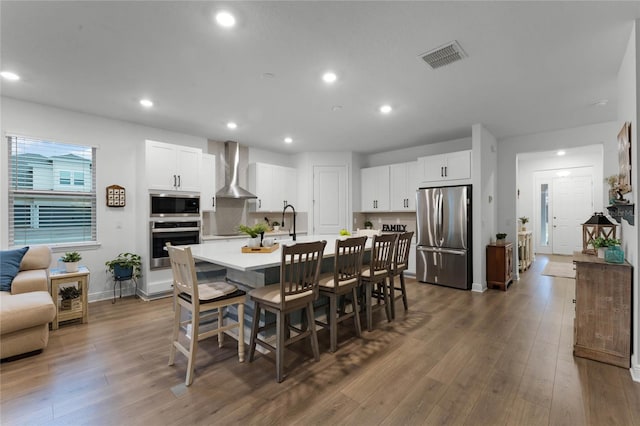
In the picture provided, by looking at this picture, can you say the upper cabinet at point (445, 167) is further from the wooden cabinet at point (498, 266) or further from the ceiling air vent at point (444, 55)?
the ceiling air vent at point (444, 55)

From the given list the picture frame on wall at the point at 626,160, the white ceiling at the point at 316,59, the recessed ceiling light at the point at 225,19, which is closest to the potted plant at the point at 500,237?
the white ceiling at the point at 316,59

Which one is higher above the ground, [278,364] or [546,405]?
[278,364]

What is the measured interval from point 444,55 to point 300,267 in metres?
2.28

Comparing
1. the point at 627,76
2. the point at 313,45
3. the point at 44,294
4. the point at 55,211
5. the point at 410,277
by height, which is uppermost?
the point at 313,45

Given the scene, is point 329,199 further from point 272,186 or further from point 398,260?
point 398,260

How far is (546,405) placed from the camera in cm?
190

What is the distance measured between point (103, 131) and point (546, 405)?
5774 millimetres

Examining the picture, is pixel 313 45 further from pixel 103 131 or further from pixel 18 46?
pixel 103 131

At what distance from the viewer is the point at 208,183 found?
5.14 m

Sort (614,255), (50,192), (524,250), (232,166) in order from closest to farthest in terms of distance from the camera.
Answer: (614,255), (50,192), (232,166), (524,250)

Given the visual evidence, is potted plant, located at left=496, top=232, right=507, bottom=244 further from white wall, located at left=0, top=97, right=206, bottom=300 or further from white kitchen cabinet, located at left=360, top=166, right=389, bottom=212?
white wall, located at left=0, top=97, right=206, bottom=300

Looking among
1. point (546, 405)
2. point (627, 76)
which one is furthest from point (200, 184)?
point (627, 76)

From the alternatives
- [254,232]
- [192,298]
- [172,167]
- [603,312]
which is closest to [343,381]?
[192,298]

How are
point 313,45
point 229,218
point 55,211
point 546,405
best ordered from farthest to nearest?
point 229,218 < point 55,211 < point 313,45 < point 546,405
